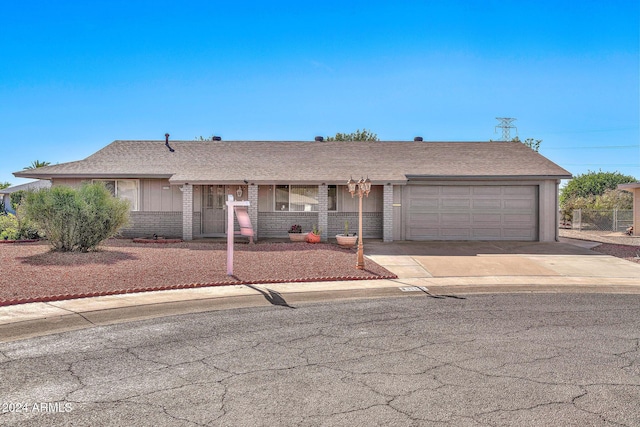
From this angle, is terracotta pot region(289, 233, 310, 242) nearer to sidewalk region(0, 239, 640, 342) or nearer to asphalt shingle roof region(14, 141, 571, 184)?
asphalt shingle roof region(14, 141, 571, 184)

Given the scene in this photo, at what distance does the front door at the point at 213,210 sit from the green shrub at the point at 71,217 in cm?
631

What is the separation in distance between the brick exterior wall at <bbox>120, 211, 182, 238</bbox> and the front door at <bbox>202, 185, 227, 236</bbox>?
3.71 ft

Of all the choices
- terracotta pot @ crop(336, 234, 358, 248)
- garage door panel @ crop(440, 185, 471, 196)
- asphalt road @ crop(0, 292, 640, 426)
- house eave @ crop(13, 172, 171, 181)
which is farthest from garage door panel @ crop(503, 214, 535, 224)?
house eave @ crop(13, 172, 171, 181)

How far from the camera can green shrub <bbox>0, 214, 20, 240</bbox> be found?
1724 cm

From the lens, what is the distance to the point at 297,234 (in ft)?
59.0

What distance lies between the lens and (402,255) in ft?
49.2


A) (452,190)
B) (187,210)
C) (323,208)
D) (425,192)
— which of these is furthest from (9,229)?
(452,190)

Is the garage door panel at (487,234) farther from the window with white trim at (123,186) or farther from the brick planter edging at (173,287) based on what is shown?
the window with white trim at (123,186)

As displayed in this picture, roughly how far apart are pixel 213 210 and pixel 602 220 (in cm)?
2575

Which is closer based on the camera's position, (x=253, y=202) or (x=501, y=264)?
(x=501, y=264)

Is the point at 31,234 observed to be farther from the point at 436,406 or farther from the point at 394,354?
the point at 436,406

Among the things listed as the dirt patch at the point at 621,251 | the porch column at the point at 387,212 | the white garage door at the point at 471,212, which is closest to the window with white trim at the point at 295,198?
the porch column at the point at 387,212

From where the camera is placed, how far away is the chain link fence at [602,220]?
2853 cm

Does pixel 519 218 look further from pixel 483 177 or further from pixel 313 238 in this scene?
pixel 313 238
